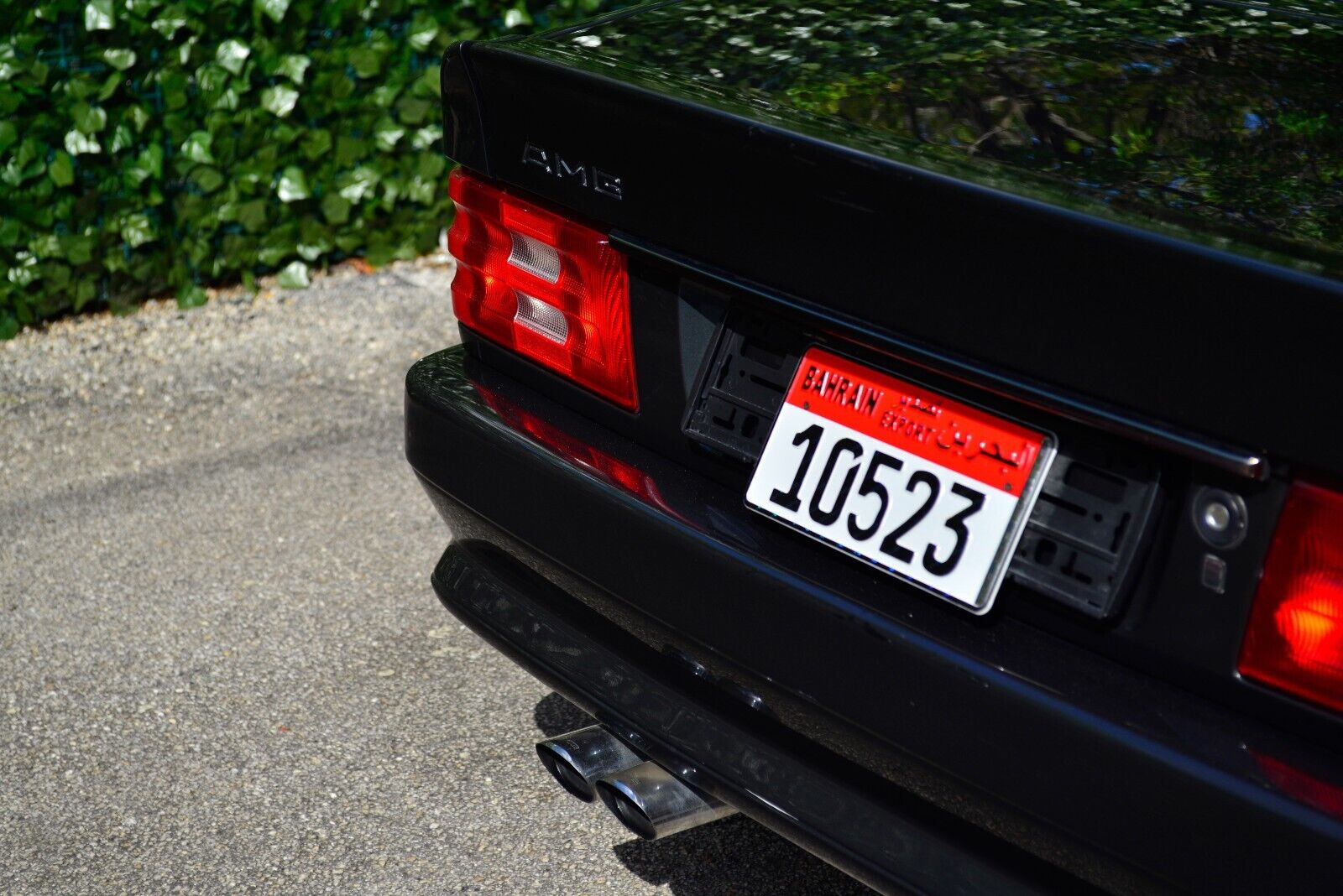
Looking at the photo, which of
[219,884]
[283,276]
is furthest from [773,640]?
[283,276]

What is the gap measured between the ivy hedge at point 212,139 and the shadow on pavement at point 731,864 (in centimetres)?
303

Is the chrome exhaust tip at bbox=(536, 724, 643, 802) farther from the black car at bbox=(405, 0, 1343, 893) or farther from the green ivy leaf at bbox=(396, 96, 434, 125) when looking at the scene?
the green ivy leaf at bbox=(396, 96, 434, 125)

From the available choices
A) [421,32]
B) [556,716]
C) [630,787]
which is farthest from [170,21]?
[630,787]

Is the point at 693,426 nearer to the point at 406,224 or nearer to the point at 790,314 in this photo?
the point at 790,314

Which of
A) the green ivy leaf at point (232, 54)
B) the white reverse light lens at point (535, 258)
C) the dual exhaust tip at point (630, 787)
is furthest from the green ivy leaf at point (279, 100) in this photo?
the dual exhaust tip at point (630, 787)

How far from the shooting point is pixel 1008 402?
1539 mm

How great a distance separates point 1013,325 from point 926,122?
16.9 inches

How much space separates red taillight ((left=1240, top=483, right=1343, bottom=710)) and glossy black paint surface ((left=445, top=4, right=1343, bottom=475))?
0.06m

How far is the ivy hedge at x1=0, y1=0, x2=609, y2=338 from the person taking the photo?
4223 millimetres

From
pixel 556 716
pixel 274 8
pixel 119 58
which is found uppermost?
pixel 274 8

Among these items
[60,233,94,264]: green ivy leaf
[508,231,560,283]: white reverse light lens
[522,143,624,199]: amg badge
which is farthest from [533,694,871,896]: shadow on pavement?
[60,233,94,264]: green ivy leaf

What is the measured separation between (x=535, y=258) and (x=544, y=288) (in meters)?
0.05

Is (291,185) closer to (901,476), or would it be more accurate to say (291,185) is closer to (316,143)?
(316,143)

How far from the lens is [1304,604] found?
54.1 inches
